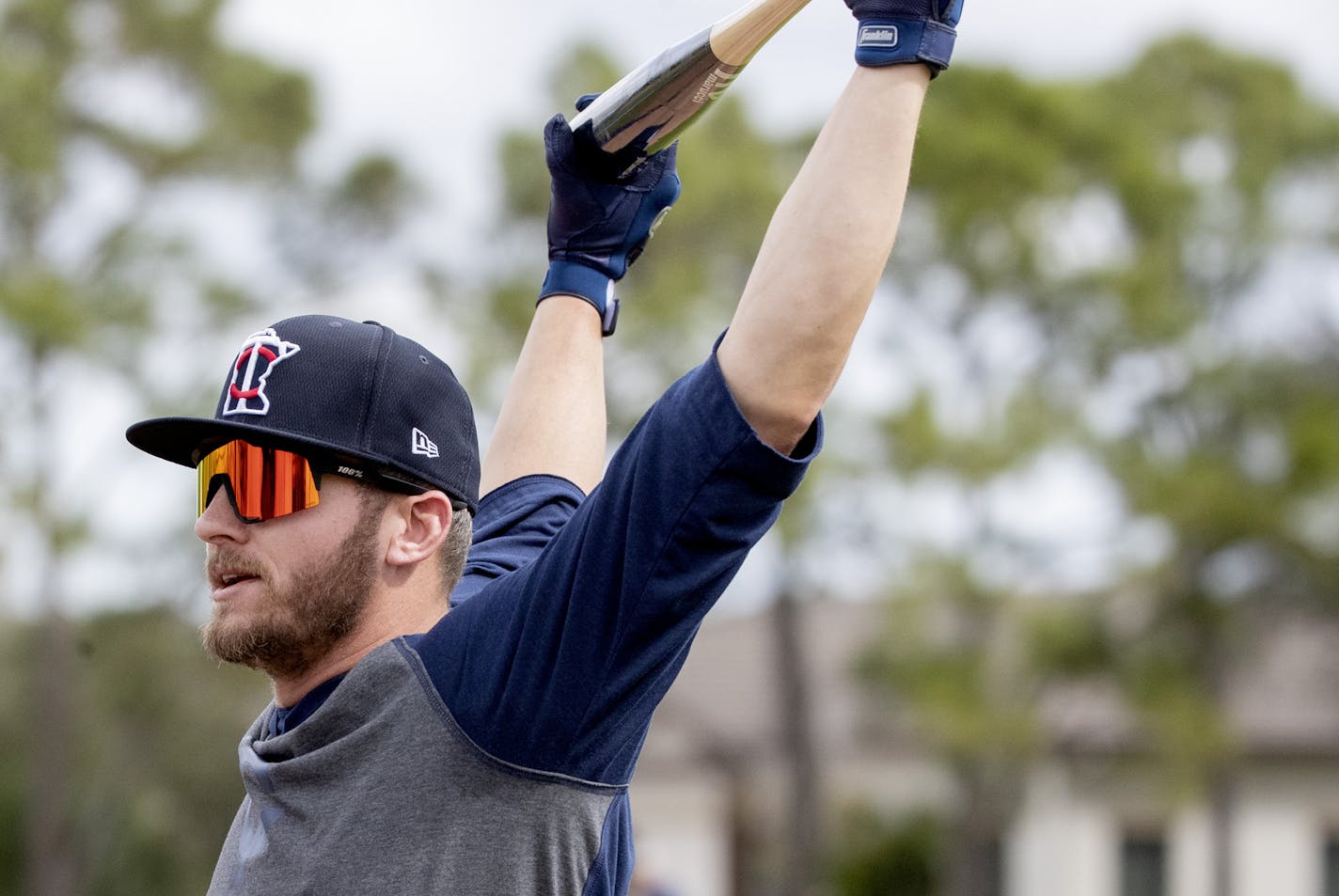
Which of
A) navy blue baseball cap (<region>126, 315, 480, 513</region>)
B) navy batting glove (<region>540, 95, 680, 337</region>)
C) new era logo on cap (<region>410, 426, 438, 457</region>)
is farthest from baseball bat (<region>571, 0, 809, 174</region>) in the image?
new era logo on cap (<region>410, 426, 438, 457</region>)

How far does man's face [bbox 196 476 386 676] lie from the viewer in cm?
225

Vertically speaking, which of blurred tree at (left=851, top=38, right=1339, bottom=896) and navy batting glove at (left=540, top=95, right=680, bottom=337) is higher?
blurred tree at (left=851, top=38, right=1339, bottom=896)

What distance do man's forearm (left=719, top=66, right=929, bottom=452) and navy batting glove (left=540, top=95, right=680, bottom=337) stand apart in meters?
0.89

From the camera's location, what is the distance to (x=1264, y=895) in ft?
80.7

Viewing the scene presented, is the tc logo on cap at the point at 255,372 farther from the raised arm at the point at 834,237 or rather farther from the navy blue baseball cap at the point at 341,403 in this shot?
the raised arm at the point at 834,237

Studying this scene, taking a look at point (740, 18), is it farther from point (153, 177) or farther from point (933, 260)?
point (153, 177)

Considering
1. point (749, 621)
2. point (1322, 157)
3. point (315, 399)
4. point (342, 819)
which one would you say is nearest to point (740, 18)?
point (315, 399)

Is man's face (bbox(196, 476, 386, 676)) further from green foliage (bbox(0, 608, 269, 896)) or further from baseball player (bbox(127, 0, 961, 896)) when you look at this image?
green foliage (bbox(0, 608, 269, 896))

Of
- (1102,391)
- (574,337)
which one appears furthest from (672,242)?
(574,337)

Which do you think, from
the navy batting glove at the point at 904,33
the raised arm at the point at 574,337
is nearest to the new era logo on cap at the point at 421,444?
the raised arm at the point at 574,337

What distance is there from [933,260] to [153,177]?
10.7m

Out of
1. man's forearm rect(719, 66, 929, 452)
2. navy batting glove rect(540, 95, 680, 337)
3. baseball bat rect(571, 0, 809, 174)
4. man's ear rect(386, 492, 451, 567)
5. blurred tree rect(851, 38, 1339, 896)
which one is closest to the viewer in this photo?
man's forearm rect(719, 66, 929, 452)

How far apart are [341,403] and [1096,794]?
24.9 metres

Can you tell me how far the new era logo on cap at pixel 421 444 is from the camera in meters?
2.30
